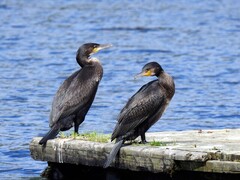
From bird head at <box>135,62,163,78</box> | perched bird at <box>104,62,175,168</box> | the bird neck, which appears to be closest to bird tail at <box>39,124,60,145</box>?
perched bird at <box>104,62,175,168</box>

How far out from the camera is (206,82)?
22.9m

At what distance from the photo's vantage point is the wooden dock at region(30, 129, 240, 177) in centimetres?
1050

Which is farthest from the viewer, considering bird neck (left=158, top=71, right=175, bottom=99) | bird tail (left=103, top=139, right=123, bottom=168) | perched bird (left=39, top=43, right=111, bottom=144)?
perched bird (left=39, top=43, right=111, bottom=144)

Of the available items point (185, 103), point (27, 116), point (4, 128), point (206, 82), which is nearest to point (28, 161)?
point (4, 128)

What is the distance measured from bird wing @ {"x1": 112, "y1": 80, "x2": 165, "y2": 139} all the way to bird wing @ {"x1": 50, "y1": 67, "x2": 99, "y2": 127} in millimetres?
1079

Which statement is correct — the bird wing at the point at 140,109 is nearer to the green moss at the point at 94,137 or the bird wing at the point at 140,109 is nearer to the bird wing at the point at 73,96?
the green moss at the point at 94,137

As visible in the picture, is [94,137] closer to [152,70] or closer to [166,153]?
[152,70]

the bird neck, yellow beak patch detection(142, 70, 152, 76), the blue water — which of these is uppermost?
yellow beak patch detection(142, 70, 152, 76)

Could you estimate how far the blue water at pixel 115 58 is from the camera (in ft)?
58.8

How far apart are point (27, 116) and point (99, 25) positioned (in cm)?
1533

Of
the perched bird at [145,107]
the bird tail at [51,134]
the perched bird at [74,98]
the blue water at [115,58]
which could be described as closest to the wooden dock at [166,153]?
the bird tail at [51,134]

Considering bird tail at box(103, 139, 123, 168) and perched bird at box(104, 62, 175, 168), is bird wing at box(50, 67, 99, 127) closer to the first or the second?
perched bird at box(104, 62, 175, 168)

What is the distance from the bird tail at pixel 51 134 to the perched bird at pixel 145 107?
3.22 ft

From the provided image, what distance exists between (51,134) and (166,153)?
189cm
